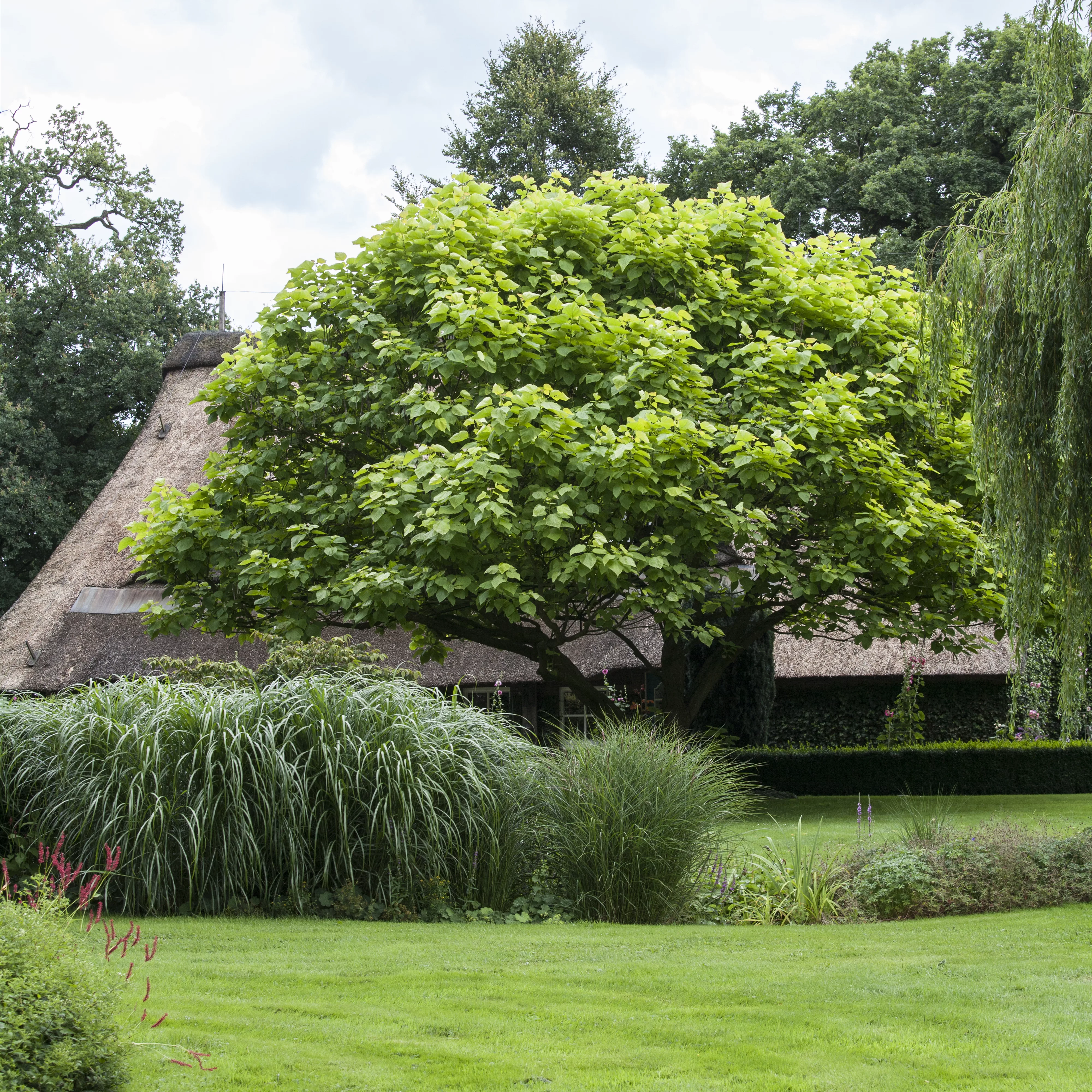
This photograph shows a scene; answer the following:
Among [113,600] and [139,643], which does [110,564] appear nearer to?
[113,600]

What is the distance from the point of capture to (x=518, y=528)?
32.9ft

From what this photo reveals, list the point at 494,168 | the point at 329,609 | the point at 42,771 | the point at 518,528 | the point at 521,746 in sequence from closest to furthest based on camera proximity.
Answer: the point at 42,771
the point at 521,746
the point at 518,528
the point at 329,609
the point at 494,168

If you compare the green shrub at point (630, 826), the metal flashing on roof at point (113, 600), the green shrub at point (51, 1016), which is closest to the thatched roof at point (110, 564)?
the metal flashing on roof at point (113, 600)

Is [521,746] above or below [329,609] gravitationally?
below

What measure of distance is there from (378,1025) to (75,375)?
88.7 feet

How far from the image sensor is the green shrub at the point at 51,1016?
3.17 metres

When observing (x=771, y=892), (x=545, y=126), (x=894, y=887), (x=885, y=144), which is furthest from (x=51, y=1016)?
(x=545, y=126)

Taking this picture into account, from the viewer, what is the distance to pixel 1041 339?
7.84 meters

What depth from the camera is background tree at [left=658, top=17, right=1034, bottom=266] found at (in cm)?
2602

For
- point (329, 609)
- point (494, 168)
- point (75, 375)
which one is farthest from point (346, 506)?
point (494, 168)

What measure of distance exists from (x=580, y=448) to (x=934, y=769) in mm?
8357

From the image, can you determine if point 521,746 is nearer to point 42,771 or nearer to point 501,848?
point 501,848

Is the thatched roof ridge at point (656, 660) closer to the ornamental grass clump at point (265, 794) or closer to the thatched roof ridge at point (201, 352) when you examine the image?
the ornamental grass clump at point (265, 794)

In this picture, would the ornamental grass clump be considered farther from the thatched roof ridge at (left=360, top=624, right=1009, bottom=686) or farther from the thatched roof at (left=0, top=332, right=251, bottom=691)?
the thatched roof at (left=0, top=332, right=251, bottom=691)
